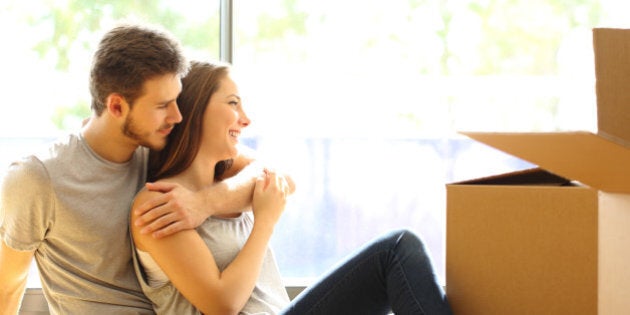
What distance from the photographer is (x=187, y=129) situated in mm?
1845

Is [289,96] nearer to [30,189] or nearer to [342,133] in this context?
[342,133]

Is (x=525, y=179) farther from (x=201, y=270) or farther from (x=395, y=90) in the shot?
(x=395, y=90)

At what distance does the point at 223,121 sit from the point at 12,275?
56 centimetres

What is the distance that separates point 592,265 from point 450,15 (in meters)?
1.21

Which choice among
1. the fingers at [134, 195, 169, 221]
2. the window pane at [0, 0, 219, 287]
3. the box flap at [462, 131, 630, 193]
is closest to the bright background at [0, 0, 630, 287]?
the window pane at [0, 0, 219, 287]

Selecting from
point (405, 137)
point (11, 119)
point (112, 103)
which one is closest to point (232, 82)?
point (112, 103)

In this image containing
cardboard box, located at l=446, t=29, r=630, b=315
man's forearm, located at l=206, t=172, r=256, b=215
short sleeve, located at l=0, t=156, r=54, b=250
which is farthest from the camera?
man's forearm, located at l=206, t=172, r=256, b=215

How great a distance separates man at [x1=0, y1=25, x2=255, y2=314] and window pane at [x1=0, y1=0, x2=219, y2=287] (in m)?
0.64

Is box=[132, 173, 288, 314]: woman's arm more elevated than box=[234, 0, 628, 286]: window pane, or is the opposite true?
box=[234, 0, 628, 286]: window pane

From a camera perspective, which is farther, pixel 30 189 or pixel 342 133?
pixel 342 133

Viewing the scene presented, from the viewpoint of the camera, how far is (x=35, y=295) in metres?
2.44

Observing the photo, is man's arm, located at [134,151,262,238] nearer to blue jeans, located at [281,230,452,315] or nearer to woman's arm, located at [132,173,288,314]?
woman's arm, located at [132,173,288,314]

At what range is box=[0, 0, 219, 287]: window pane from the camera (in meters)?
2.41

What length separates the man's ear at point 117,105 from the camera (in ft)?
5.70
